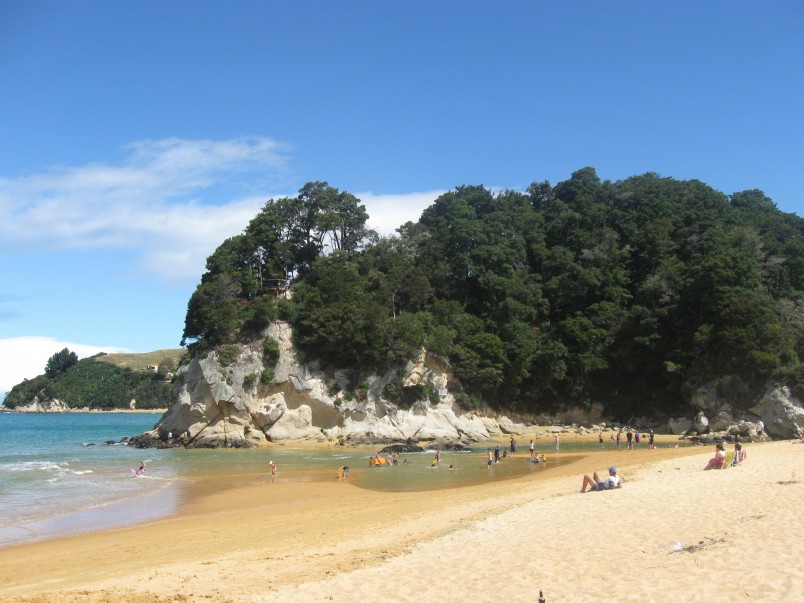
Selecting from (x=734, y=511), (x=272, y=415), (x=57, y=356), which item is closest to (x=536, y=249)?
(x=272, y=415)

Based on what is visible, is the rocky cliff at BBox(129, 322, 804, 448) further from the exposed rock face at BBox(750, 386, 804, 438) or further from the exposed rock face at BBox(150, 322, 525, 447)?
the exposed rock face at BBox(750, 386, 804, 438)

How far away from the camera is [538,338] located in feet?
164

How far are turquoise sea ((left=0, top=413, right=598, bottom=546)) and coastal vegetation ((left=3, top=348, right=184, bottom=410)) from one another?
3476 inches

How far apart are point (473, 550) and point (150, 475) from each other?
2253 cm

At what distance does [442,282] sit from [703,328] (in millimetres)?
21590

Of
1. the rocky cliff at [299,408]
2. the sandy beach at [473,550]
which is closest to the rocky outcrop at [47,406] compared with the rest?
the rocky cliff at [299,408]

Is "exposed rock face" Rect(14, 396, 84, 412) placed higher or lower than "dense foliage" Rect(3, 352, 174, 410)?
lower

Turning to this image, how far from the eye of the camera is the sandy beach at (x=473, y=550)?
859 centimetres

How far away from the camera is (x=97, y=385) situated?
426ft

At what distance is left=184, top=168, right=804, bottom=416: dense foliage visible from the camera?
43.3m

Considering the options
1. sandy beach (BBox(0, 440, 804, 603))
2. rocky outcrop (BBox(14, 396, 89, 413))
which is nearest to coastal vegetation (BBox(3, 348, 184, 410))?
rocky outcrop (BBox(14, 396, 89, 413))

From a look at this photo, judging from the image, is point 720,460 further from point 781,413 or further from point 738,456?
point 781,413

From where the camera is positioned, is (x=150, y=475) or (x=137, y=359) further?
(x=137, y=359)

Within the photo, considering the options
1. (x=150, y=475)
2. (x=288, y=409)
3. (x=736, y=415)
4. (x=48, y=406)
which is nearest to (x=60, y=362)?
(x=48, y=406)
